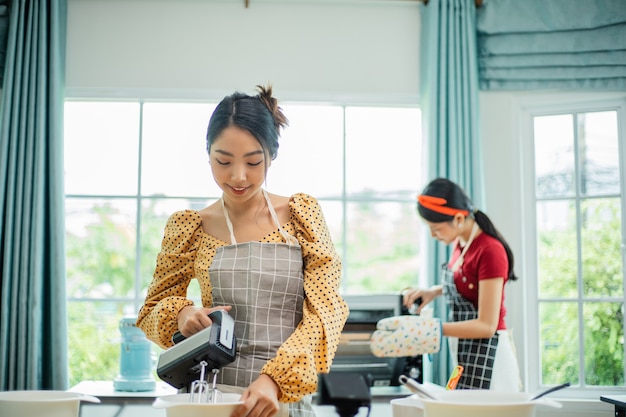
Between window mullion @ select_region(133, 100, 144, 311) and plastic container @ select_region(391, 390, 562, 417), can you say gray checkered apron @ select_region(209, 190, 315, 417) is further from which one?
window mullion @ select_region(133, 100, 144, 311)

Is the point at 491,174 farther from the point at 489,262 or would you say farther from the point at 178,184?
the point at 178,184

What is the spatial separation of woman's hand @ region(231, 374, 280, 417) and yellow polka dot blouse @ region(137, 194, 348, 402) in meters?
0.02

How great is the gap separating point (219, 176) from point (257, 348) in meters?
0.33

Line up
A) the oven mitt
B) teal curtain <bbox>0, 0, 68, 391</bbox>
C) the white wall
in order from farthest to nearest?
the white wall
teal curtain <bbox>0, 0, 68, 391</bbox>
the oven mitt

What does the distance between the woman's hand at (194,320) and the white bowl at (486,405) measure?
0.39 m

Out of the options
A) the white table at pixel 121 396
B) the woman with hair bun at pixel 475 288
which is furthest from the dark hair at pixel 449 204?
the white table at pixel 121 396

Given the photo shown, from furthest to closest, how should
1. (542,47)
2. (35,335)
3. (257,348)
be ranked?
1. (542,47)
2. (35,335)
3. (257,348)

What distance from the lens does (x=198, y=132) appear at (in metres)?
3.92

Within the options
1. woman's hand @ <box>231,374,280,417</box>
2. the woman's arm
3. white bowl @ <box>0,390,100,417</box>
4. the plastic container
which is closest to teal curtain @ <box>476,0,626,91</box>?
the woman's arm

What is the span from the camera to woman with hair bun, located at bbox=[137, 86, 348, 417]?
139 centimetres

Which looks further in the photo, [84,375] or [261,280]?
[84,375]

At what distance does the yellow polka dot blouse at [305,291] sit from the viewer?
1.30 meters

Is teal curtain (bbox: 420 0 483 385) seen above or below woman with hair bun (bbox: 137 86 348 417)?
above

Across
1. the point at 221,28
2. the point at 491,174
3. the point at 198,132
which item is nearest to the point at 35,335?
the point at 198,132
